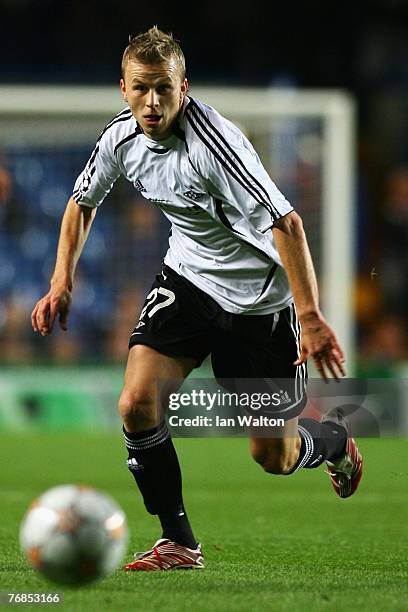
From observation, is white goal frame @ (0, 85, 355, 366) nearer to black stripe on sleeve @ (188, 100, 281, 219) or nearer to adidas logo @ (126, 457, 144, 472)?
adidas logo @ (126, 457, 144, 472)

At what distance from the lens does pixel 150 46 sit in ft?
14.4

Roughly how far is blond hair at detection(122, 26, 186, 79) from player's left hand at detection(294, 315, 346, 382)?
3.47 ft

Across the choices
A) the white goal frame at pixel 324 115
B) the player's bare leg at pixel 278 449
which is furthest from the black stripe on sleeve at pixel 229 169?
the white goal frame at pixel 324 115

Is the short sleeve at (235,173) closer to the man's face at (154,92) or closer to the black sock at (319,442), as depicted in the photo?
the man's face at (154,92)

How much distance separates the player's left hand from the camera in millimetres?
4137

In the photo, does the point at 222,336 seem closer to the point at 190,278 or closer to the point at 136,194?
the point at 190,278

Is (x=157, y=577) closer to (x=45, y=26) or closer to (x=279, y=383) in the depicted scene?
(x=279, y=383)

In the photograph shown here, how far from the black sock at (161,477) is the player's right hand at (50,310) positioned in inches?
20.0

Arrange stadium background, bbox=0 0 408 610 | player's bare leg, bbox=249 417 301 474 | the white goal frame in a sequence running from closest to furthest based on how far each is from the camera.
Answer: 1. player's bare leg, bbox=249 417 301 474
2. stadium background, bbox=0 0 408 610
3. the white goal frame

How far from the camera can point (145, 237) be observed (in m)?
12.2

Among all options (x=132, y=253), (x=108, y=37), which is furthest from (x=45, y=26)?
(x=132, y=253)

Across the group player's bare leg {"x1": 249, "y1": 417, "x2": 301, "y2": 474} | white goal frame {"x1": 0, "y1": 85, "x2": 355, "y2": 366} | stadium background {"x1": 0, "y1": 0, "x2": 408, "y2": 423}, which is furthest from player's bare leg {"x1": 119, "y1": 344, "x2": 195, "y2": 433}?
stadium background {"x1": 0, "y1": 0, "x2": 408, "y2": 423}

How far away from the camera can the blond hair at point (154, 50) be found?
14.4 feet

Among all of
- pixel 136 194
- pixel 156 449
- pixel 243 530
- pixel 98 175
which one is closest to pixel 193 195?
pixel 98 175
